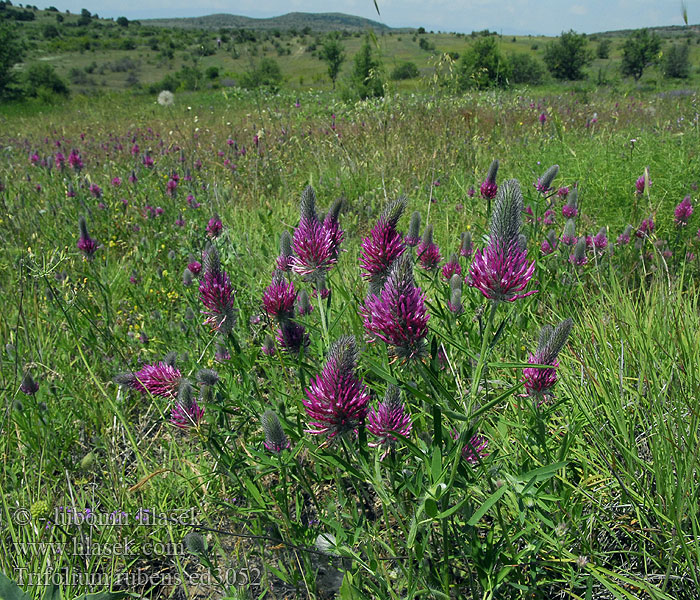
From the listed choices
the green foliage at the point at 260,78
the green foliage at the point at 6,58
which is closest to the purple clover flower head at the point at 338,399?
the green foliage at the point at 260,78

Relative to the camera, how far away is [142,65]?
217ft

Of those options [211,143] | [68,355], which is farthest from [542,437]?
[211,143]

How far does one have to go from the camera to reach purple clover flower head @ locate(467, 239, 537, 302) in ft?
3.64

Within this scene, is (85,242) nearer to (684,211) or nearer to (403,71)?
(684,211)

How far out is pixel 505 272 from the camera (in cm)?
111

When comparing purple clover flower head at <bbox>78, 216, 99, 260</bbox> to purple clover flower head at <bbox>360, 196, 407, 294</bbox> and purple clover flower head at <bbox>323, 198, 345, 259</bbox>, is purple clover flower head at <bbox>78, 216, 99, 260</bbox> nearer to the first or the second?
purple clover flower head at <bbox>323, 198, 345, 259</bbox>

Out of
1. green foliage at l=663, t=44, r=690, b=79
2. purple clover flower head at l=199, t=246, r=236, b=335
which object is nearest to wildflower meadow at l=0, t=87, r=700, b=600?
purple clover flower head at l=199, t=246, r=236, b=335

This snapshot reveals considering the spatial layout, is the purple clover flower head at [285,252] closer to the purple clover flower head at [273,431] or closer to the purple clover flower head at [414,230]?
the purple clover flower head at [414,230]

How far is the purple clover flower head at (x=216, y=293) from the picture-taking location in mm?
1572

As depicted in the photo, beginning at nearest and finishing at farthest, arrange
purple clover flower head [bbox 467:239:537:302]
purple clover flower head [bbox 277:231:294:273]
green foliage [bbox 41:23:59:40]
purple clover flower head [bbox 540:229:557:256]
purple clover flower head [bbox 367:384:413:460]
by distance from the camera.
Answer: purple clover flower head [bbox 467:239:537:302] → purple clover flower head [bbox 367:384:413:460] → purple clover flower head [bbox 277:231:294:273] → purple clover flower head [bbox 540:229:557:256] → green foliage [bbox 41:23:59:40]

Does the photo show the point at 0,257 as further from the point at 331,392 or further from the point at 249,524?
the point at 331,392

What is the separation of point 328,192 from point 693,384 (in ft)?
14.0

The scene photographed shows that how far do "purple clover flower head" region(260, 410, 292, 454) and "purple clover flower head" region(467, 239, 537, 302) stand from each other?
2.38 ft

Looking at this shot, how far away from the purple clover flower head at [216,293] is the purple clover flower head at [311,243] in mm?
274
